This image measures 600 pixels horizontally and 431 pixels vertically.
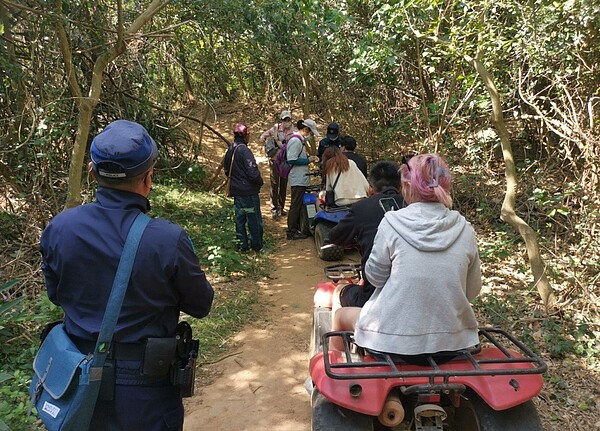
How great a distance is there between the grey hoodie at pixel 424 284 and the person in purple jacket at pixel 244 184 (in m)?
4.79

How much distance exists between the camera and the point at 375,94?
36.7 feet

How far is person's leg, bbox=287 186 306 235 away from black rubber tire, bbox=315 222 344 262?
1.09 m

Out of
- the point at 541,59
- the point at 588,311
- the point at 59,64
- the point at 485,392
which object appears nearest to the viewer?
the point at 485,392

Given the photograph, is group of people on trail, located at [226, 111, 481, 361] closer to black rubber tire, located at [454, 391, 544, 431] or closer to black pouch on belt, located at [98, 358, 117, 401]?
black rubber tire, located at [454, 391, 544, 431]

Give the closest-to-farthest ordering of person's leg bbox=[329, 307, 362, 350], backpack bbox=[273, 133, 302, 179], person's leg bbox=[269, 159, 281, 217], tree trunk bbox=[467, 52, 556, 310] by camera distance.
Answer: person's leg bbox=[329, 307, 362, 350] → tree trunk bbox=[467, 52, 556, 310] → backpack bbox=[273, 133, 302, 179] → person's leg bbox=[269, 159, 281, 217]

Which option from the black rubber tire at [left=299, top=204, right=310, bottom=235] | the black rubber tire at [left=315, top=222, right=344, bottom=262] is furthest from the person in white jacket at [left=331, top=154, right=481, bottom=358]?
the black rubber tire at [left=299, top=204, right=310, bottom=235]

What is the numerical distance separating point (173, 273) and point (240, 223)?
558 cm

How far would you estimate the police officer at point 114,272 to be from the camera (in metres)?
1.91

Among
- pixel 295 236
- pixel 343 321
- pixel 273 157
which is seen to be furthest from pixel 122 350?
pixel 273 157

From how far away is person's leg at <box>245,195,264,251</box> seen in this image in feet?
24.4

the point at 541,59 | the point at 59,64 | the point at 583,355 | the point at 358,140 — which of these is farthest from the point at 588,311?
the point at 358,140

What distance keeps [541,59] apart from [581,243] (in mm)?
2203

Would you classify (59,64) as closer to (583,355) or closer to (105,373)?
(105,373)

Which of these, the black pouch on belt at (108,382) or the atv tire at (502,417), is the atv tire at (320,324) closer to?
the atv tire at (502,417)
